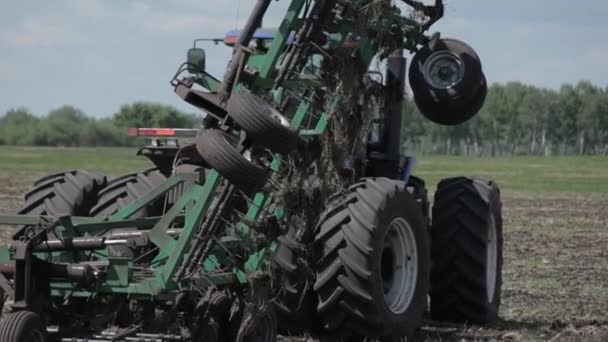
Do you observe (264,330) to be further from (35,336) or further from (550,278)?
(550,278)

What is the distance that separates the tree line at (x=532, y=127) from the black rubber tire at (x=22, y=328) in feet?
309

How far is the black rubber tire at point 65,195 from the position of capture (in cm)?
898

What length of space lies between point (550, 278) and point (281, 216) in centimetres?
592

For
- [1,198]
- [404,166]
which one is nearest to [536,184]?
[1,198]

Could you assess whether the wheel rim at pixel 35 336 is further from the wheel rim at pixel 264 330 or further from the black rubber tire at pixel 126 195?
the black rubber tire at pixel 126 195

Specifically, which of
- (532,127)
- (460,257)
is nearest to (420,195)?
(460,257)

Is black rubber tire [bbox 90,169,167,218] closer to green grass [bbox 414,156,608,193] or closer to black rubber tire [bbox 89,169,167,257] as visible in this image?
black rubber tire [bbox 89,169,167,257]

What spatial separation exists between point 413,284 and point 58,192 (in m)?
2.94

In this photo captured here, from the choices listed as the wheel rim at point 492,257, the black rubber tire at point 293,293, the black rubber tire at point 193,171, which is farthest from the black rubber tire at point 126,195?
the wheel rim at point 492,257

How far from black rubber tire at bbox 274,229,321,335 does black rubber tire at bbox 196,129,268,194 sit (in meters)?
1.02

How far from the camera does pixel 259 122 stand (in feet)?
22.3

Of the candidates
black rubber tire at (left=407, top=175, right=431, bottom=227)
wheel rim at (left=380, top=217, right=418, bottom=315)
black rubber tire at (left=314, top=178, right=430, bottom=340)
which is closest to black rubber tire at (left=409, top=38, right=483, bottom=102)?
black rubber tire at (left=407, top=175, right=431, bottom=227)

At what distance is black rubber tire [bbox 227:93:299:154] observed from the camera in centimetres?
Result: 680

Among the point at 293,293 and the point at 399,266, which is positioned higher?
the point at 399,266
